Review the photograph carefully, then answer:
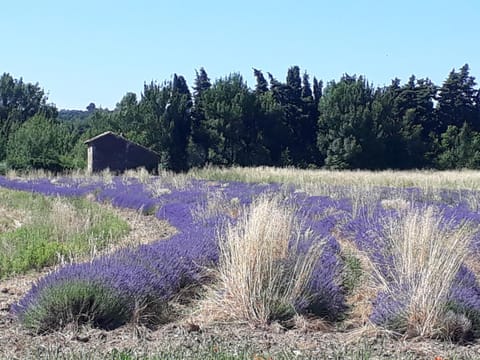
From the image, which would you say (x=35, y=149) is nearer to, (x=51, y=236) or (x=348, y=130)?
(x=348, y=130)

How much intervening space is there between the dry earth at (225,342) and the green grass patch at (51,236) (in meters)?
1.50

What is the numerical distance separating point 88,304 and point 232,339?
4.97ft

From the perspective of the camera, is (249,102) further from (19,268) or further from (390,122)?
(19,268)

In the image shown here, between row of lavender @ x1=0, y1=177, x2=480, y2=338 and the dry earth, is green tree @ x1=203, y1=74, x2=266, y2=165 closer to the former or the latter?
row of lavender @ x1=0, y1=177, x2=480, y2=338

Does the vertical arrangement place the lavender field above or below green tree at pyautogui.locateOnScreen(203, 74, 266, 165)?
below

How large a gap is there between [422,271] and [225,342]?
239 cm

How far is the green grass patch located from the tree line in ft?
122

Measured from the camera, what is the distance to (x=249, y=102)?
198 feet

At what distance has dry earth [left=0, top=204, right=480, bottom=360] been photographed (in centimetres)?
556

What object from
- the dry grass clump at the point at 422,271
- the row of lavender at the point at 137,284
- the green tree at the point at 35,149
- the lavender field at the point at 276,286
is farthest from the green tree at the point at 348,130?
the dry grass clump at the point at 422,271

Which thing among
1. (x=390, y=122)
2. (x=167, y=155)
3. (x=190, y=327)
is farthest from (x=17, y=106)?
(x=190, y=327)

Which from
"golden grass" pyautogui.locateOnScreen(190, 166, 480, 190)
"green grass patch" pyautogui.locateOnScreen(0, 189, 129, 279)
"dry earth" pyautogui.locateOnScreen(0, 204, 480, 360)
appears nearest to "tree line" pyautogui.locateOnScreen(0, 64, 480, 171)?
"golden grass" pyautogui.locateOnScreen(190, 166, 480, 190)

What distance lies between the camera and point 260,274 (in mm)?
7418

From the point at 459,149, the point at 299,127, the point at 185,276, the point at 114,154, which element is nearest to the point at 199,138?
the point at 299,127
